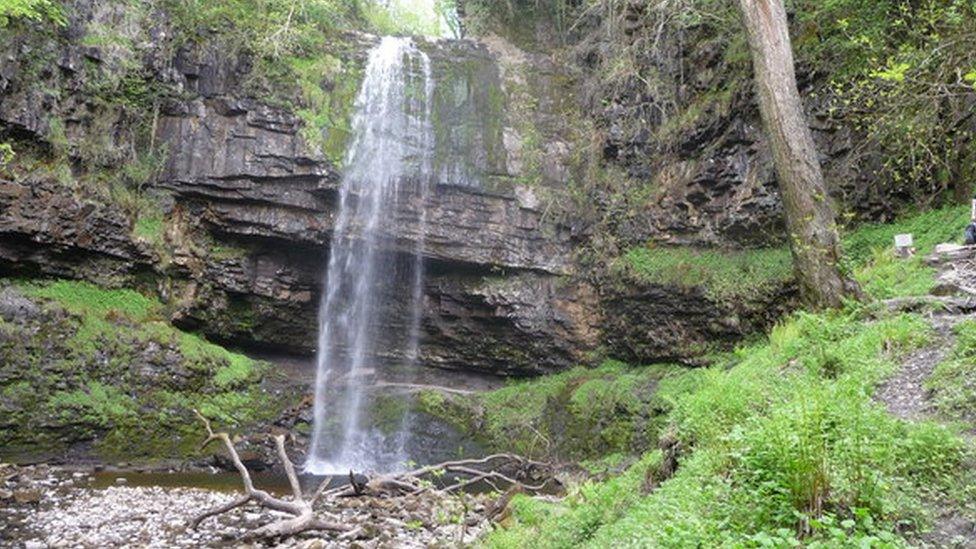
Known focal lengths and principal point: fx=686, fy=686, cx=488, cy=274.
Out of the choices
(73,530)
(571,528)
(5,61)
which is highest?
(5,61)

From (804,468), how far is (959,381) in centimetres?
183

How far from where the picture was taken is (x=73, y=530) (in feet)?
27.0

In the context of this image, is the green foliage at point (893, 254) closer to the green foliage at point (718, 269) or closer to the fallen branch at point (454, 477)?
the green foliage at point (718, 269)

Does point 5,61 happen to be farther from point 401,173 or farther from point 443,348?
point 443,348

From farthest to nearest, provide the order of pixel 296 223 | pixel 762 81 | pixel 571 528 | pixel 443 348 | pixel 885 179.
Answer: pixel 443 348, pixel 296 223, pixel 885 179, pixel 762 81, pixel 571 528

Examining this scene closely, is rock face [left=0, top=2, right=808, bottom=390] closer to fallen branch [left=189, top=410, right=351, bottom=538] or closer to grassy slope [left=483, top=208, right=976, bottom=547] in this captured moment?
fallen branch [left=189, top=410, right=351, bottom=538]

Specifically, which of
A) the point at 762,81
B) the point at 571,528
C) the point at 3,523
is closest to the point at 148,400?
the point at 3,523

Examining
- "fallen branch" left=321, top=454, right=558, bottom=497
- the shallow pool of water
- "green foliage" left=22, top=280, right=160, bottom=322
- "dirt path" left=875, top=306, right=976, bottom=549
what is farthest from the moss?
"dirt path" left=875, top=306, right=976, bottom=549

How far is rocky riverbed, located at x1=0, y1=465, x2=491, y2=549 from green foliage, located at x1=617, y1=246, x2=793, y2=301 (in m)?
7.79

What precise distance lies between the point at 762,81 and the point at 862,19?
5394mm

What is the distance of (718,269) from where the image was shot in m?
15.2

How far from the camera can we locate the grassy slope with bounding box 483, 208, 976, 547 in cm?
295

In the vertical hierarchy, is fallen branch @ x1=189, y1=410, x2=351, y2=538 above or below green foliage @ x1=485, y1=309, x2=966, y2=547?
below

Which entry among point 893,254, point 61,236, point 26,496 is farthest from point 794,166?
point 61,236
